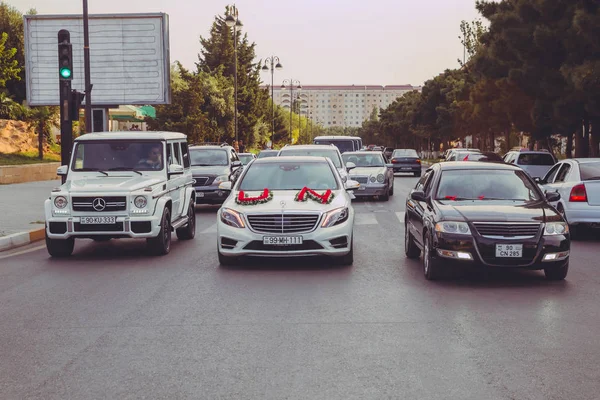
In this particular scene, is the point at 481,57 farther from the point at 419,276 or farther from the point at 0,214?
the point at 419,276

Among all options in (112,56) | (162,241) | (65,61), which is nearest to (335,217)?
(162,241)

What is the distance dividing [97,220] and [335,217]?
11.9 feet

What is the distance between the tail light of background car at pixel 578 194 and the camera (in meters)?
14.9

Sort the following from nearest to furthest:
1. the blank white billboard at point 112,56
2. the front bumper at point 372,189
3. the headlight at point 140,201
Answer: the headlight at point 140,201, the front bumper at point 372,189, the blank white billboard at point 112,56

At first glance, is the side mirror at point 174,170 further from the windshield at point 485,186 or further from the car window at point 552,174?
the car window at point 552,174

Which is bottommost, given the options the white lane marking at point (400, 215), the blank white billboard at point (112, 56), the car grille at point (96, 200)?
the white lane marking at point (400, 215)

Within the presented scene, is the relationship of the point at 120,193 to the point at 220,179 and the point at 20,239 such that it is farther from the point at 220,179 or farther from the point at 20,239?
the point at 220,179

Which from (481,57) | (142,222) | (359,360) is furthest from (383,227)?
(481,57)

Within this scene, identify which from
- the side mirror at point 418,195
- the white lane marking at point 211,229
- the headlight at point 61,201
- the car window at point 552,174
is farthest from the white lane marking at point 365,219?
the headlight at point 61,201

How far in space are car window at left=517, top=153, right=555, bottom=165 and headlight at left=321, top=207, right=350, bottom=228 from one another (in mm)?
18044

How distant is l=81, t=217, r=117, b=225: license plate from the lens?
12.3m

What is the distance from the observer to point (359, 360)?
6266 mm

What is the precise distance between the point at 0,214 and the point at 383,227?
8758 millimetres

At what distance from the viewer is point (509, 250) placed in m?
9.59
